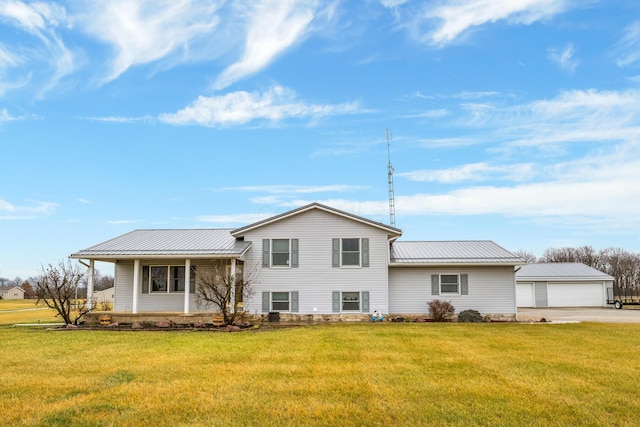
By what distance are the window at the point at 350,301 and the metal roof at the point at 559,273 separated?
21544 mm

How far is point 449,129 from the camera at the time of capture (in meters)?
24.2

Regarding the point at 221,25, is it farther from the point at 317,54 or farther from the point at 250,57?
the point at 317,54

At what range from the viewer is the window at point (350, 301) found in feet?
77.9

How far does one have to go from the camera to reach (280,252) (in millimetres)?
24062

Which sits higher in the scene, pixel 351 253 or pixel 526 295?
pixel 351 253

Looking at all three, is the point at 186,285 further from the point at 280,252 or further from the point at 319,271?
the point at 319,271

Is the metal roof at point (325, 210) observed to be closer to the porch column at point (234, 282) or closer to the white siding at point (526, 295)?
the porch column at point (234, 282)

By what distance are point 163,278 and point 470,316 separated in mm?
14411

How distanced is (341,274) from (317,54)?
975cm

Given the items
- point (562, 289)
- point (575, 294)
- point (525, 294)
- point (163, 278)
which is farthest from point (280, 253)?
point (575, 294)

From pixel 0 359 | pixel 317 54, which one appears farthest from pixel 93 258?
pixel 317 54

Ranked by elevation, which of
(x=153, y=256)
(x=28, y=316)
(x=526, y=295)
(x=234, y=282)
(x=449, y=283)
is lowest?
(x=28, y=316)

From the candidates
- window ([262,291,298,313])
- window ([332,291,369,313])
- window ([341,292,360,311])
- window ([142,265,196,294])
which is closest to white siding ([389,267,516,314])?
window ([332,291,369,313])

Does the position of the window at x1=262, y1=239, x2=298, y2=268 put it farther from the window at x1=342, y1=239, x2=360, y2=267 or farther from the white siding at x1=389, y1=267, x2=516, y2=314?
the white siding at x1=389, y1=267, x2=516, y2=314
